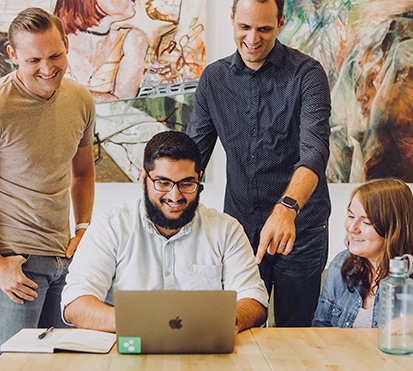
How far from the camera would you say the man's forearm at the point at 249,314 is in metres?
1.64

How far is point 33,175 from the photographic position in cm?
201

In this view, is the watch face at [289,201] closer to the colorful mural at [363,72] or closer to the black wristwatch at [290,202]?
the black wristwatch at [290,202]

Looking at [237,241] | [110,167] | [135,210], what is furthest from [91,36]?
[237,241]

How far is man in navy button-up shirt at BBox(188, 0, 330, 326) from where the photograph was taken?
2188 millimetres

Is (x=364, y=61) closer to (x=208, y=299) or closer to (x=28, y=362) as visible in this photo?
(x=208, y=299)

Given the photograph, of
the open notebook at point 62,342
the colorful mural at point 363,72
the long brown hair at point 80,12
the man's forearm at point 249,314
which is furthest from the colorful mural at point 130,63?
the open notebook at point 62,342

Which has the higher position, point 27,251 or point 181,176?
point 181,176

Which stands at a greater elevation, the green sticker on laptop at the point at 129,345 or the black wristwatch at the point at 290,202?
the black wristwatch at the point at 290,202

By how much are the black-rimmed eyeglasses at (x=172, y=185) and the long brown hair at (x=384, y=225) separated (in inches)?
25.1

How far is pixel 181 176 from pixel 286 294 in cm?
71

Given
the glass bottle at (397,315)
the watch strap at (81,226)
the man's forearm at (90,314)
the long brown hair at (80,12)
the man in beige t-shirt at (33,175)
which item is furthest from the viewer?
the long brown hair at (80,12)

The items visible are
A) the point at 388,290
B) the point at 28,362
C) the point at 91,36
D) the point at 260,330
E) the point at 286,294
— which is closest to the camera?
the point at 28,362

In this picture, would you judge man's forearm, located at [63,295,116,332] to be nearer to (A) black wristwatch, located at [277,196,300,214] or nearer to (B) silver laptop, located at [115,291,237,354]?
(B) silver laptop, located at [115,291,237,354]

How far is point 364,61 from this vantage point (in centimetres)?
310
